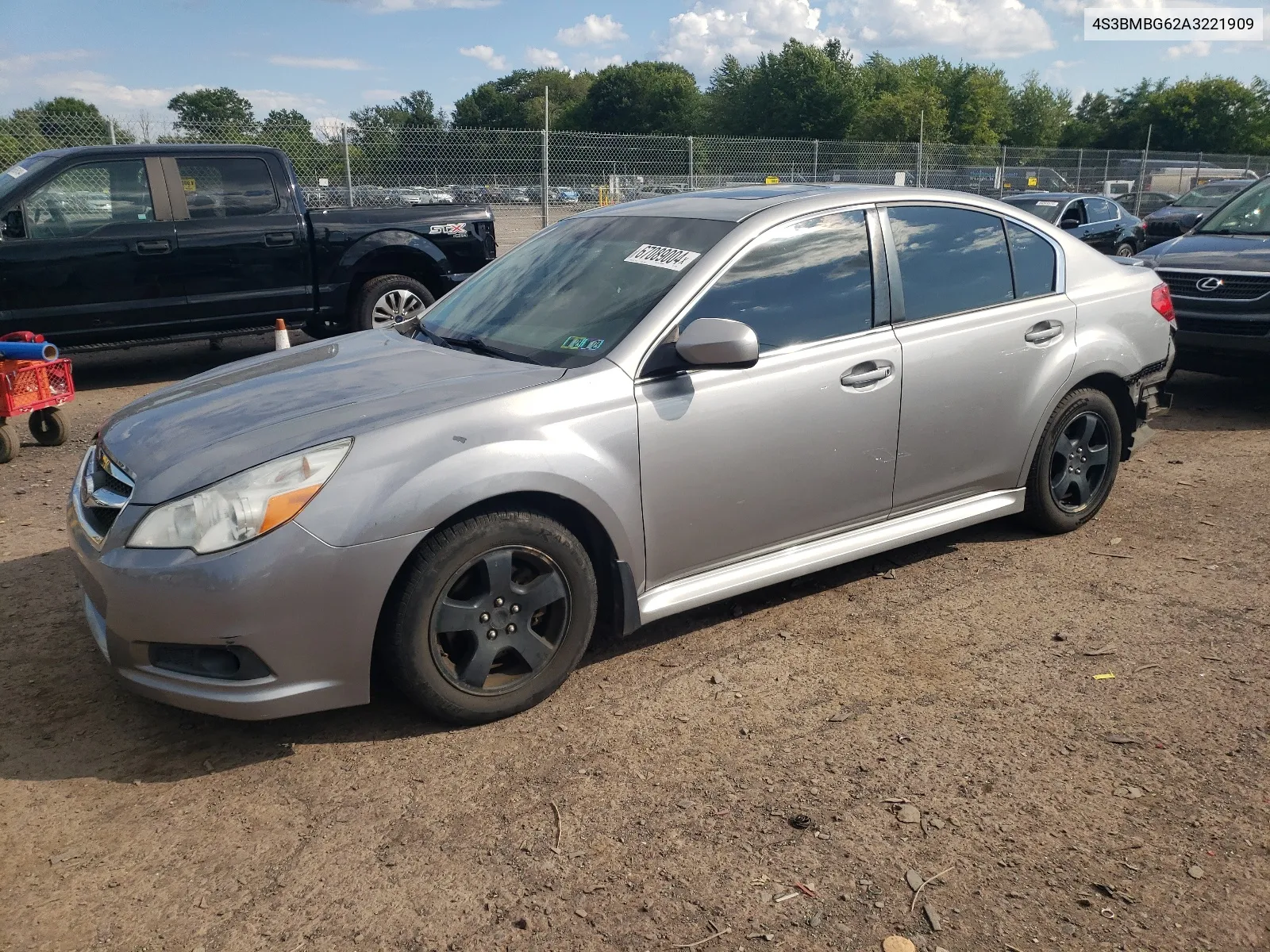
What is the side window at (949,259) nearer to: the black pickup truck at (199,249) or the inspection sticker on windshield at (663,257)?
the inspection sticker on windshield at (663,257)

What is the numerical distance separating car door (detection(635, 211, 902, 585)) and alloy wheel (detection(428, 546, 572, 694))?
41 cm

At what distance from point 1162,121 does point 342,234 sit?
272 feet

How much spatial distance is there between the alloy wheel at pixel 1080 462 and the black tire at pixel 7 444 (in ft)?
20.5

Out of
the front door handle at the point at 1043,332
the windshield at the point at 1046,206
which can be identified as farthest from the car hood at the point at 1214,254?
the windshield at the point at 1046,206

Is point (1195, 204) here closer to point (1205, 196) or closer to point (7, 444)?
point (1205, 196)

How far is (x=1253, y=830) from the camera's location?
2.70m

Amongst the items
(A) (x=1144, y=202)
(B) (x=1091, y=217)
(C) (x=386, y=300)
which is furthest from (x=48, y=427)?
(A) (x=1144, y=202)

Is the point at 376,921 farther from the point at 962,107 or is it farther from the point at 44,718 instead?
the point at 962,107

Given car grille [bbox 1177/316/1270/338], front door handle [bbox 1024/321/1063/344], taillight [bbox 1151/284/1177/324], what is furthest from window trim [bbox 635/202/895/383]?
car grille [bbox 1177/316/1270/338]

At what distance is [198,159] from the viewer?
887 cm

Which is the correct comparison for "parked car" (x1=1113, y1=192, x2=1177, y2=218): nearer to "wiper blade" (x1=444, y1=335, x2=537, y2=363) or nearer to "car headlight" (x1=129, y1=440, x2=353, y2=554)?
"wiper blade" (x1=444, y1=335, x2=537, y2=363)

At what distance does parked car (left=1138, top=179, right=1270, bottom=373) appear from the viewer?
24.2ft

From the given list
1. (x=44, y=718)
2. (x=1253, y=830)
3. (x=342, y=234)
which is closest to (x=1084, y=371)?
(x=1253, y=830)

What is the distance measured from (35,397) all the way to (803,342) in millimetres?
5294
